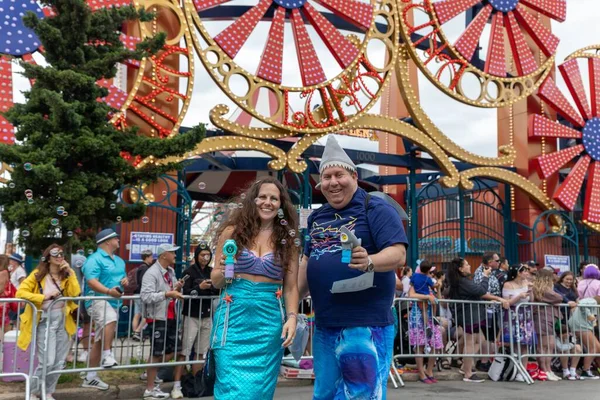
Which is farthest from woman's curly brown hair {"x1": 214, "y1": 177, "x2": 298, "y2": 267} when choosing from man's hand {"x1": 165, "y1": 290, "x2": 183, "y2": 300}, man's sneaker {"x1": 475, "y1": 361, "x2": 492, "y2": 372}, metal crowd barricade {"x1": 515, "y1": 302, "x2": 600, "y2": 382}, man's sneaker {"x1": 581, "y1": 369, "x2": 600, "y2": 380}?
man's sneaker {"x1": 581, "y1": 369, "x2": 600, "y2": 380}

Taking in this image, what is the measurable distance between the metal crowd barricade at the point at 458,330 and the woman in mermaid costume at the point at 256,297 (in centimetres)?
416

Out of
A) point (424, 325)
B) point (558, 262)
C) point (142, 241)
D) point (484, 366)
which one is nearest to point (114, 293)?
point (424, 325)

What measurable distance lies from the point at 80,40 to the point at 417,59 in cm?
705

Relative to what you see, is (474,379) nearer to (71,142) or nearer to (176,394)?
(176,394)

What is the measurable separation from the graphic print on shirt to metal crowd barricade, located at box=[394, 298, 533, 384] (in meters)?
4.28

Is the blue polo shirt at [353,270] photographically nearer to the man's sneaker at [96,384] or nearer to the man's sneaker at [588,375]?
the man's sneaker at [96,384]

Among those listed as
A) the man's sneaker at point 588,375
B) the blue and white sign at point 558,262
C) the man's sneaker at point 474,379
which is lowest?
the man's sneaker at point 588,375

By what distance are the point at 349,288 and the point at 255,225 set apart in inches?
28.6

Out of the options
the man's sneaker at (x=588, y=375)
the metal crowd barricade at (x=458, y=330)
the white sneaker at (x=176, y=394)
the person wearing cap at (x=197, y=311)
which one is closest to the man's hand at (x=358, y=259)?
the person wearing cap at (x=197, y=311)

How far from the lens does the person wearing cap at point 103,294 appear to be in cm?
607

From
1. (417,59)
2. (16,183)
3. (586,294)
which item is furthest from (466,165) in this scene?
(16,183)

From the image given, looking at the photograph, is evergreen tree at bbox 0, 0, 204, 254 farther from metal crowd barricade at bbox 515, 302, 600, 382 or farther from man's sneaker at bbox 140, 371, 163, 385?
metal crowd barricade at bbox 515, 302, 600, 382

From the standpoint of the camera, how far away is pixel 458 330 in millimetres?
8117

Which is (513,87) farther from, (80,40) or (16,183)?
(16,183)
